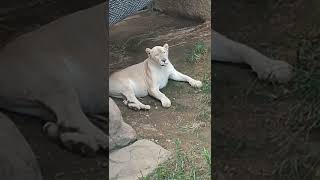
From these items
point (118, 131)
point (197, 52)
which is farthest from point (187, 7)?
point (118, 131)

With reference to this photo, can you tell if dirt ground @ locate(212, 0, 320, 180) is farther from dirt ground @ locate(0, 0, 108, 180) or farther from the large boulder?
the large boulder

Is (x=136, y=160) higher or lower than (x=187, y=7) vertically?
lower

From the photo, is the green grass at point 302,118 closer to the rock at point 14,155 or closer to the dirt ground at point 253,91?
the dirt ground at point 253,91

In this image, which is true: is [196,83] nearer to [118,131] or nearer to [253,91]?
[118,131]

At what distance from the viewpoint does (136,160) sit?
1.54 m

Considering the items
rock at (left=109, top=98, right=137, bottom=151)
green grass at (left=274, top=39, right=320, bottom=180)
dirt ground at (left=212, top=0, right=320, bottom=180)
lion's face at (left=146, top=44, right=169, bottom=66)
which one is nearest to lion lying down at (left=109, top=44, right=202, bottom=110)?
lion's face at (left=146, top=44, right=169, bottom=66)

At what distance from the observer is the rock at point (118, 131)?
1.52 metres

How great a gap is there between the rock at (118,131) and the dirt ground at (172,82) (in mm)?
53

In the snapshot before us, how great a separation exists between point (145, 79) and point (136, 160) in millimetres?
315

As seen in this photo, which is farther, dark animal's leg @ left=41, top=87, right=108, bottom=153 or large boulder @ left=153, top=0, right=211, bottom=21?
large boulder @ left=153, top=0, right=211, bottom=21

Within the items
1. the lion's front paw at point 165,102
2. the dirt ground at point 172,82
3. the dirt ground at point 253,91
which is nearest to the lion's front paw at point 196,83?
the dirt ground at point 172,82

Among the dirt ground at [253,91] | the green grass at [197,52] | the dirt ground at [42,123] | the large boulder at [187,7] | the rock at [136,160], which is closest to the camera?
the dirt ground at [42,123]

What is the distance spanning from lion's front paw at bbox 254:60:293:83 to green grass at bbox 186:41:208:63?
639 millimetres

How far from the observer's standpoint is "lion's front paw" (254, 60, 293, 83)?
1340 millimetres
